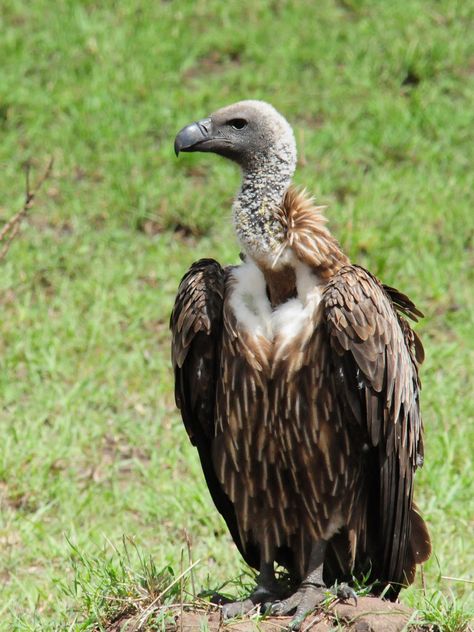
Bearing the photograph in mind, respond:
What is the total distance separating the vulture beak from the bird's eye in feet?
0.33

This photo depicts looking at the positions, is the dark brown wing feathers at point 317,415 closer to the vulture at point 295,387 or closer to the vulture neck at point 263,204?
the vulture at point 295,387

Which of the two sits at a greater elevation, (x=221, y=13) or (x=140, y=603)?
(x=221, y=13)

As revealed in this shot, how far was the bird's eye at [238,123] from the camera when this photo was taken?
442 cm

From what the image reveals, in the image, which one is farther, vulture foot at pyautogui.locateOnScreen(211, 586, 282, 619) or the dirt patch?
vulture foot at pyautogui.locateOnScreen(211, 586, 282, 619)

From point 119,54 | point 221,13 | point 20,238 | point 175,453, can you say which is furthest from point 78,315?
point 221,13

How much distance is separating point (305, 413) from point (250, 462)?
1.03ft

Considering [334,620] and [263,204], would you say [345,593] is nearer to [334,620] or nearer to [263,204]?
[334,620]

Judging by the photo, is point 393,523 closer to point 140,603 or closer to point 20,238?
point 140,603

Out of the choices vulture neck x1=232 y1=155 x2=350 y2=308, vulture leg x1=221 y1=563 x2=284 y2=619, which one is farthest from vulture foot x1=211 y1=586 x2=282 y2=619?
vulture neck x1=232 y1=155 x2=350 y2=308

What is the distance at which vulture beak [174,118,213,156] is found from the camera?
4433 mm

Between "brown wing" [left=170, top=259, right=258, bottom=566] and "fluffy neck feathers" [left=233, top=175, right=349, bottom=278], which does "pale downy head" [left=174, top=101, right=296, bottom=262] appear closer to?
"fluffy neck feathers" [left=233, top=175, right=349, bottom=278]

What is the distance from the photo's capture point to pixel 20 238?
319 inches

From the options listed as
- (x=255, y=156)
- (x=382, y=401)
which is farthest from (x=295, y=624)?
(x=255, y=156)

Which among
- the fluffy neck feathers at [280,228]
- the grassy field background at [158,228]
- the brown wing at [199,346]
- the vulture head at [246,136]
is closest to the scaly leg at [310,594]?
the grassy field background at [158,228]
